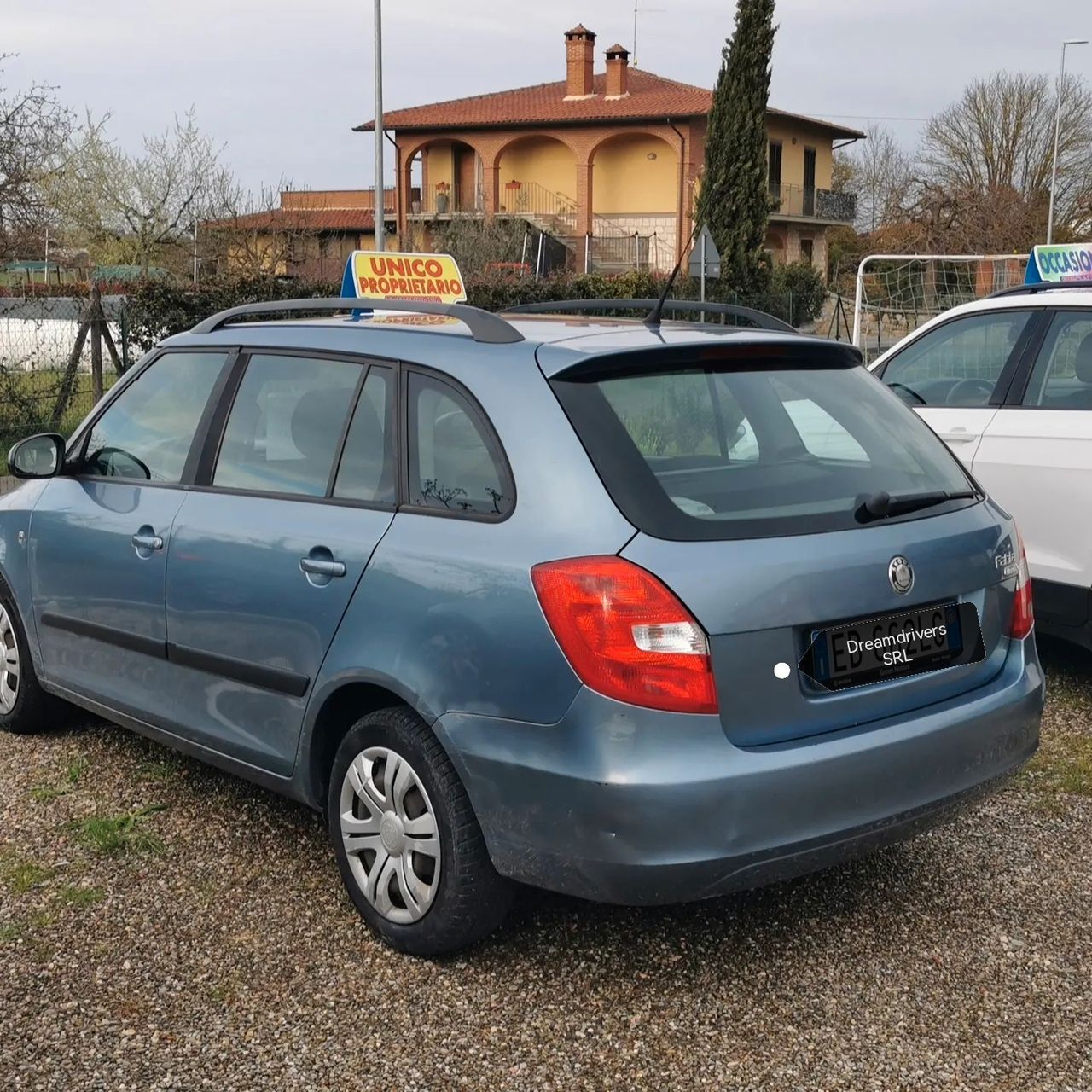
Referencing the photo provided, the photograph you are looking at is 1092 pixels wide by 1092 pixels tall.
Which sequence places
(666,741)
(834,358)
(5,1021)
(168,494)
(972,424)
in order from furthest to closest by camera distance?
(972,424) < (168,494) < (834,358) < (5,1021) < (666,741)

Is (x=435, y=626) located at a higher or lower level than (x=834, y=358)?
lower

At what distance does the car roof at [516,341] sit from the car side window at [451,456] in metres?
0.10

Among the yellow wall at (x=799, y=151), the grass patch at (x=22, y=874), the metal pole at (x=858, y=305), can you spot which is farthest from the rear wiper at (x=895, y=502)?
the yellow wall at (x=799, y=151)

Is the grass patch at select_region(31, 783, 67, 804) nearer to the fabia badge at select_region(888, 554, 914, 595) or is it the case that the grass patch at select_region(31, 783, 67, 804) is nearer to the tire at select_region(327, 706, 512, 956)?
the tire at select_region(327, 706, 512, 956)

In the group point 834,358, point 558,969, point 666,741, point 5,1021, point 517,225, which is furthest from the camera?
point 517,225

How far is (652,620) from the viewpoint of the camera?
3.04 metres

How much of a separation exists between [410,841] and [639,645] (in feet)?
2.96

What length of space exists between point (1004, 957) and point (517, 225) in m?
41.0

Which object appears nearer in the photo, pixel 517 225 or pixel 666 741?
pixel 666 741

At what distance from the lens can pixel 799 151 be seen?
5475cm

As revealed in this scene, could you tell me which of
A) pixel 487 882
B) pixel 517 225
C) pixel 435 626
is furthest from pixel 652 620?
pixel 517 225

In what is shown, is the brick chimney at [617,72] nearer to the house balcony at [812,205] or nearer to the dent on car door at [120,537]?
the house balcony at [812,205]

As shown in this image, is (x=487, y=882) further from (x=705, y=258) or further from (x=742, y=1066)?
(x=705, y=258)

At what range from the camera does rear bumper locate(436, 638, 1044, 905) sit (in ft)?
9.96
